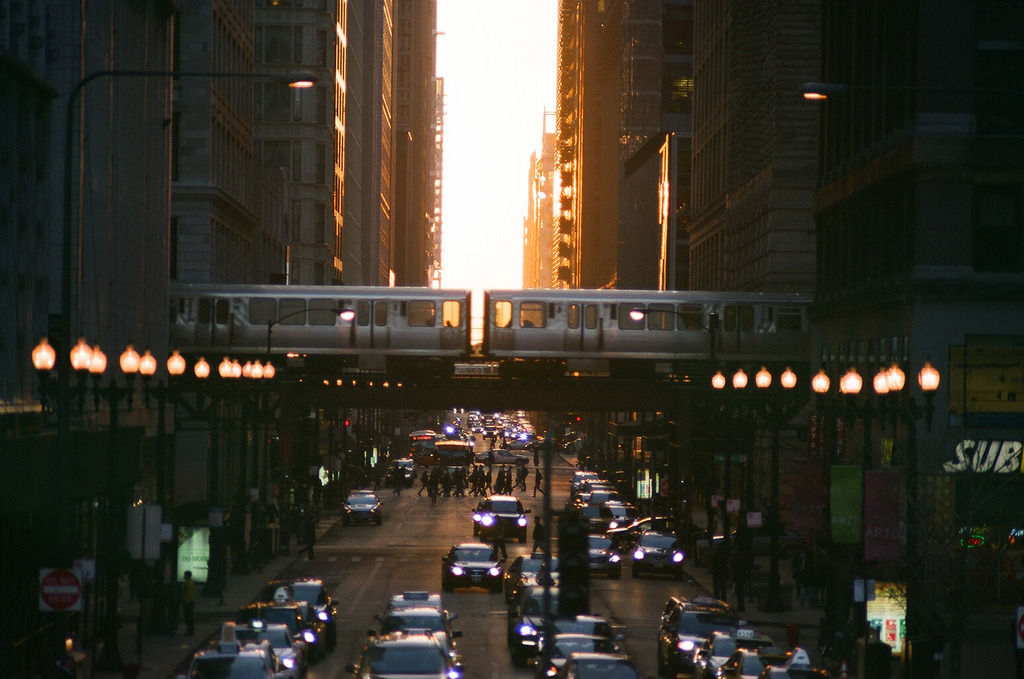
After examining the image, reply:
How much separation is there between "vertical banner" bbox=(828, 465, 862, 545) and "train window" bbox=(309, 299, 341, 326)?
3497 centimetres

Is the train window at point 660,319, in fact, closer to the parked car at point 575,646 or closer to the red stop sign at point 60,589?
the parked car at point 575,646

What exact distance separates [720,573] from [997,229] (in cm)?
1200

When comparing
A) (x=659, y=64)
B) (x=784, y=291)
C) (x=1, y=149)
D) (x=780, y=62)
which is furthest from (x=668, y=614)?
(x=659, y=64)

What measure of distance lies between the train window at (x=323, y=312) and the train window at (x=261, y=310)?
136cm

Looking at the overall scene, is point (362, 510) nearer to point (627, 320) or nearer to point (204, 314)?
point (204, 314)

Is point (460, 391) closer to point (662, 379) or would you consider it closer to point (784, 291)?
point (662, 379)

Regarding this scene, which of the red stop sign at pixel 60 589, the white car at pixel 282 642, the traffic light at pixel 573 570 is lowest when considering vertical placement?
the white car at pixel 282 642

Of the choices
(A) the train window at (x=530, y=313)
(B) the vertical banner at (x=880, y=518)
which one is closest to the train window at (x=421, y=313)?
(A) the train window at (x=530, y=313)

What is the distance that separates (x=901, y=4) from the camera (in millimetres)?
47031

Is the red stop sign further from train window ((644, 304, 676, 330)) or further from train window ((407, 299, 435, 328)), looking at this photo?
train window ((644, 304, 676, 330))

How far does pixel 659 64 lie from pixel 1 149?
365ft

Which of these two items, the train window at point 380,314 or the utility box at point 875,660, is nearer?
the utility box at point 875,660

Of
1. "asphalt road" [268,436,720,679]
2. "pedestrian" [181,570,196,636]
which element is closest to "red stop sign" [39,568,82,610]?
"asphalt road" [268,436,720,679]

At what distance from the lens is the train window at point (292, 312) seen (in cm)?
6216
